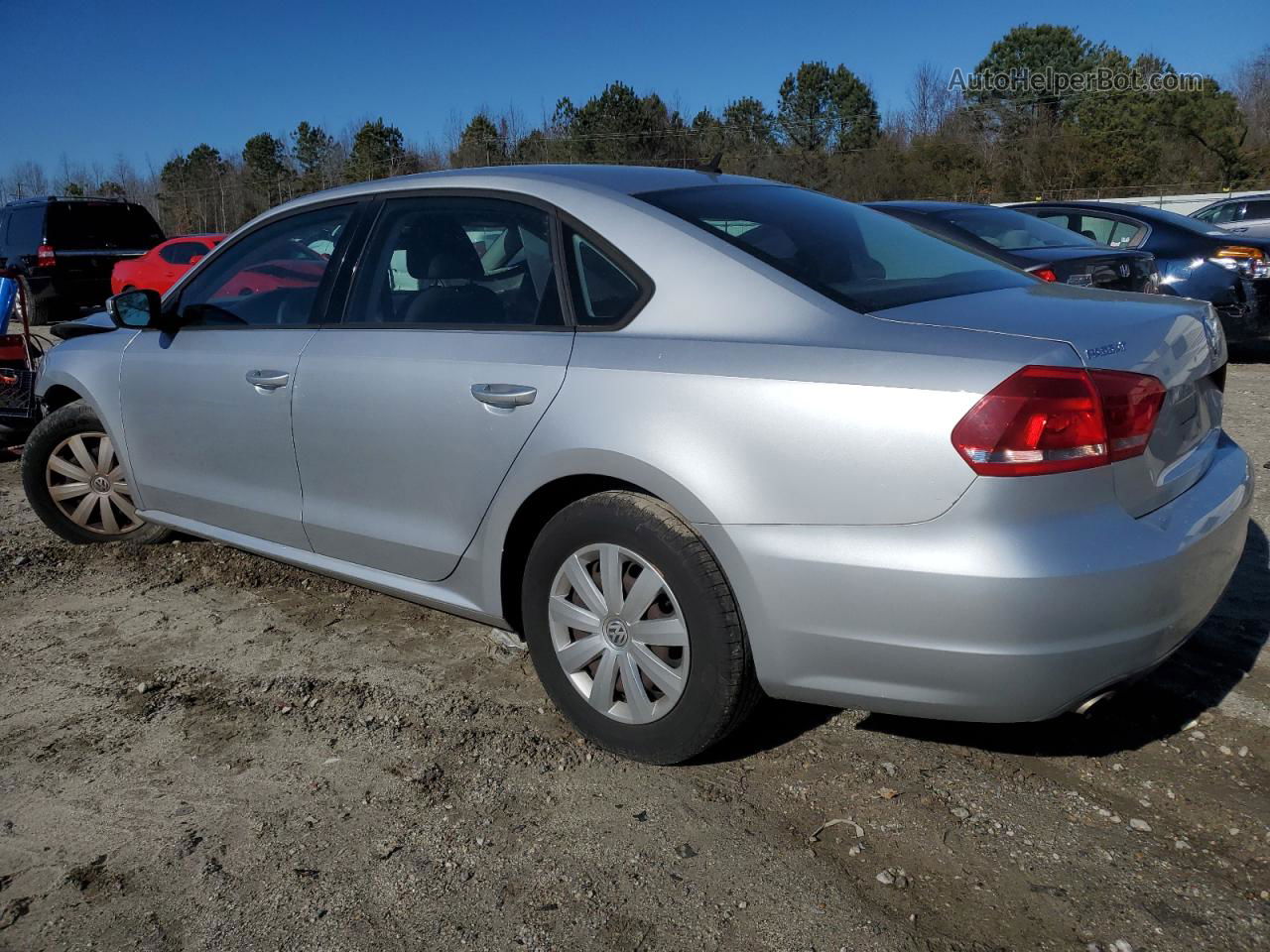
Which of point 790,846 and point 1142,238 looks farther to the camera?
point 1142,238

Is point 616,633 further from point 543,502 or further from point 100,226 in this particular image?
point 100,226

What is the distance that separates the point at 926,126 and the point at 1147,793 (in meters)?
50.0

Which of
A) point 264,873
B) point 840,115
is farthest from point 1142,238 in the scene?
point 840,115

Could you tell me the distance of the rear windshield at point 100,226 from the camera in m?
15.4

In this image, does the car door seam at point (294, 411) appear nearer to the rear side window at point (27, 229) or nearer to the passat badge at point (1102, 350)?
the passat badge at point (1102, 350)

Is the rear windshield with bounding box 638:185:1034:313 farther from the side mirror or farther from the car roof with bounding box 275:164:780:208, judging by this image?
the side mirror

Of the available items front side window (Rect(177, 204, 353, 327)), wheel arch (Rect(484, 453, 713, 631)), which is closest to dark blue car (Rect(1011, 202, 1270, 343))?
front side window (Rect(177, 204, 353, 327))

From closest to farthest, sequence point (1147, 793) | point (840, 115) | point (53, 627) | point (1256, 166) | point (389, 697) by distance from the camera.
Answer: point (1147, 793) < point (389, 697) < point (53, 627) < point (1256, 166) < point (840, 115)

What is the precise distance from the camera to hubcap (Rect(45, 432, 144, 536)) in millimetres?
4750

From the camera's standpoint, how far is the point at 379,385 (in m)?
3.26

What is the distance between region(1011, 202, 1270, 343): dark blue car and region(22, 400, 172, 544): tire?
7.82 m

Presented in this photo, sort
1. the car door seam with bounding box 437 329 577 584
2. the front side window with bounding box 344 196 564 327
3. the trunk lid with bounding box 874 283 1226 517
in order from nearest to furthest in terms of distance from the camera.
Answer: the trunk lid with bounding box 874 283 1226 517 → the car door seam with bounding box 437 329 577 584 → the front side window with bounding box 344 196 564 327

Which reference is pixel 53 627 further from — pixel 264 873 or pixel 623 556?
pixel 623 556

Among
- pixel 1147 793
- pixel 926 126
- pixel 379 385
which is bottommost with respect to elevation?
pixel 1147 793
